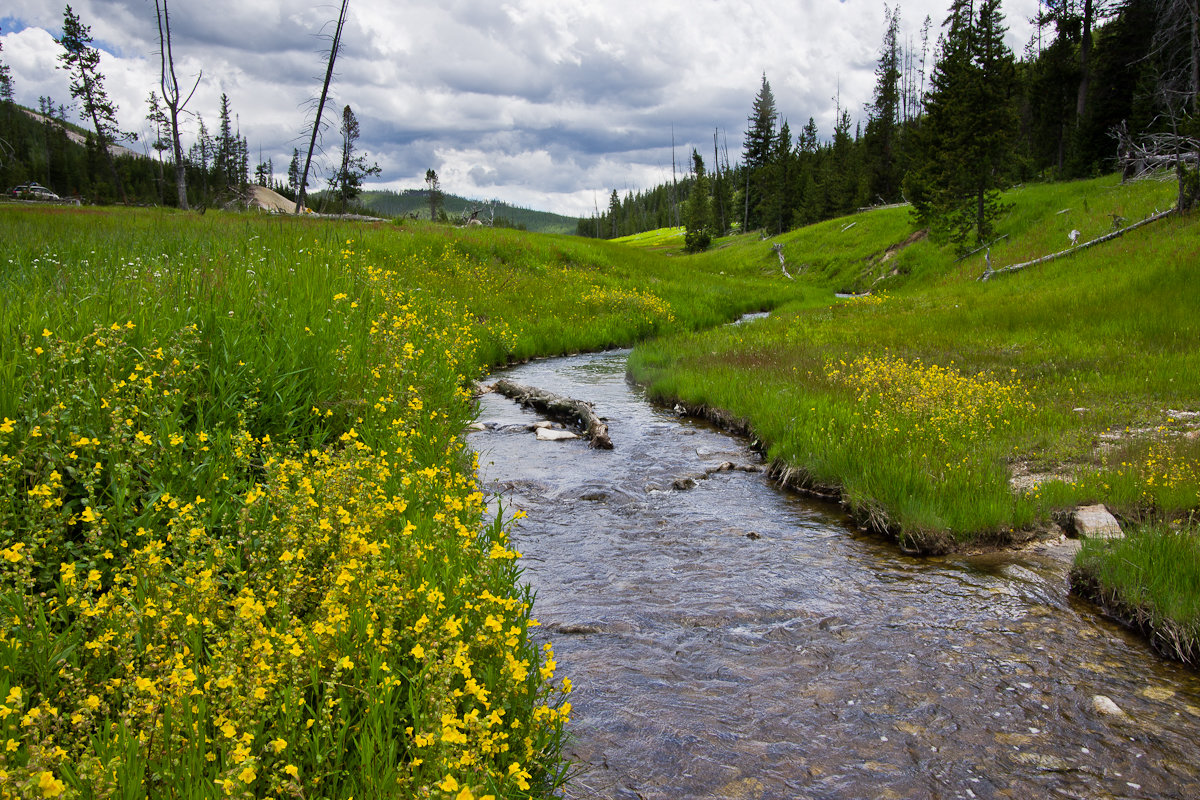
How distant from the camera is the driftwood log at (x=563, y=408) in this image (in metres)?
10.3

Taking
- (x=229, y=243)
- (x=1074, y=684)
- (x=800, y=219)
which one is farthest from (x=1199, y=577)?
(x=800, y=219)

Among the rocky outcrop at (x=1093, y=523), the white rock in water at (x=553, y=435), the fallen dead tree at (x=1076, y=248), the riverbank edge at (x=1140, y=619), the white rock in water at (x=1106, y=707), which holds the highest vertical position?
the fallen dead tree at (x=1076, y=248)

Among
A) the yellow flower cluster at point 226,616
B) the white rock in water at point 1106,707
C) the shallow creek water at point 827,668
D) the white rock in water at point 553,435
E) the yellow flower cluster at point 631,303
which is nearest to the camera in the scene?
the yellow flower cluster at point 226,616

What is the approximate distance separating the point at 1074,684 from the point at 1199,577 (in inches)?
58.3

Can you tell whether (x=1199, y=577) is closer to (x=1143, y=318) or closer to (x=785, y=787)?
(x=785, y=787)

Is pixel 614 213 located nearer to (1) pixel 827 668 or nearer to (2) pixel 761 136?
(2) pixel 761 136

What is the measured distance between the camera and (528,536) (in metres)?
6.71

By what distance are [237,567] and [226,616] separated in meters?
0.33

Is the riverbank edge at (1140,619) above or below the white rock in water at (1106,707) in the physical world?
above

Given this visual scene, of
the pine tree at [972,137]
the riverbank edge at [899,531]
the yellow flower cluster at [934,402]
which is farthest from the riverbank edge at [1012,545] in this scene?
the pine tree at [972,137]

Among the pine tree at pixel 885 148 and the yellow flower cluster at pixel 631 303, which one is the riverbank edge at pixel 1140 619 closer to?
the yellow flower cluster at pixel 631 303

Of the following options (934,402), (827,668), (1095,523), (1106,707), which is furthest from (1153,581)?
(934,402)

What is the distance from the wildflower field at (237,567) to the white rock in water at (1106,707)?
337 cm

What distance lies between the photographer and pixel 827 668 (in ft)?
15.2
